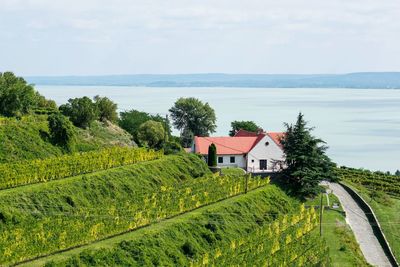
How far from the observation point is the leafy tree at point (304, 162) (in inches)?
1825

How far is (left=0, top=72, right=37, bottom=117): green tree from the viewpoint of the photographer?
44000mm

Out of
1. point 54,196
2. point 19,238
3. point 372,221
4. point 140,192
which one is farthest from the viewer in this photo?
point 372,221

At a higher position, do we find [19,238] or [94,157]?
[94,157]

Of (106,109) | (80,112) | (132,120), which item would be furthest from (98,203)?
(132,120)

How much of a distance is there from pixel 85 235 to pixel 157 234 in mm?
3463

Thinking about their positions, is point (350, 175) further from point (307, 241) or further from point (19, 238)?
point (19, 238)

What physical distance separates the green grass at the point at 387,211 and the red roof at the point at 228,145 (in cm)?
989

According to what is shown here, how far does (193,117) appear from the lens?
87.9 m

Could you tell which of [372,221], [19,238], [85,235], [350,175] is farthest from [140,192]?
[350,175]

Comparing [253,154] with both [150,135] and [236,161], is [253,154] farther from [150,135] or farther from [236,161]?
[150,135]

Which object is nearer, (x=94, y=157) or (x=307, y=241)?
(x=307, y=241)

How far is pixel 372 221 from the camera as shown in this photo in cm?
4381

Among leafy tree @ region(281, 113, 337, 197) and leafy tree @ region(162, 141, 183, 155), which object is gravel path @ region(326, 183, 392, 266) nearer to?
leafy tree @ region(281, 113, 337, 197)

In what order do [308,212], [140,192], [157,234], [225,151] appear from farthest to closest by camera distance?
[225,151], [308,212], [140,192], [157,234]
